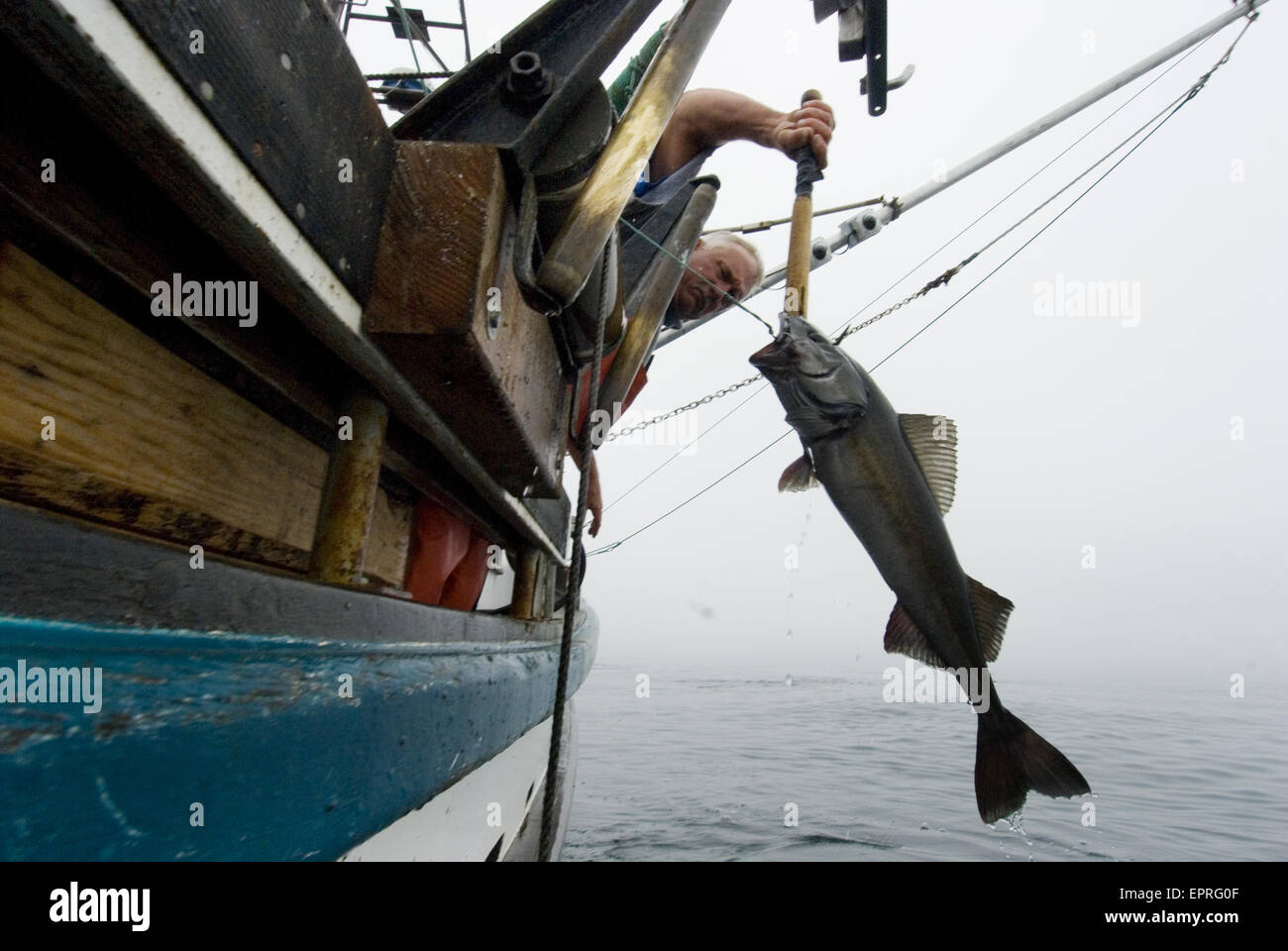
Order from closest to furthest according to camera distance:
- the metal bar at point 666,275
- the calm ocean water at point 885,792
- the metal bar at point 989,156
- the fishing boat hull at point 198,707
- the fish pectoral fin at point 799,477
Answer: the fishing boat hull at point 198,707, the metal bar at point 666,275, the fish pectoral fin at point 799,477, the calm ocean water at point 885,792, the metal bar at point 989,156

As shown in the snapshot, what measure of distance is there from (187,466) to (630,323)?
175cm

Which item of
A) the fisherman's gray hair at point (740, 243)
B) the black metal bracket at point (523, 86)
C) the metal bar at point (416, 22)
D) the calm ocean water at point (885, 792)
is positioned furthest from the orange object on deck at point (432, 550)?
the metal bar at point (416, 22)

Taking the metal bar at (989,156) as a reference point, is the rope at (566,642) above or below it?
below

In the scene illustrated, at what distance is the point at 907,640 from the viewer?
322 centimetres

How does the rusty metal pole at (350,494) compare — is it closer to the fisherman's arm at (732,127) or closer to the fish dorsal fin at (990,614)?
the fisherman's arm at (732,127)

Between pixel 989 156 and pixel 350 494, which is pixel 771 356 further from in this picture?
pixel 989 156

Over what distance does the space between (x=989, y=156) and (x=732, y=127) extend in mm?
4969

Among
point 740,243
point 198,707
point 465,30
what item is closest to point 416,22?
point 465,30

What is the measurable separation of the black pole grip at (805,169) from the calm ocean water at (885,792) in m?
4.93

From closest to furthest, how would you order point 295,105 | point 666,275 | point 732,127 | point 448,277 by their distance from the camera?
point 295,105
point 448,277
point 666,275
point 732,127

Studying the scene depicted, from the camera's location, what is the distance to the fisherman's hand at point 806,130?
9.49 ft
